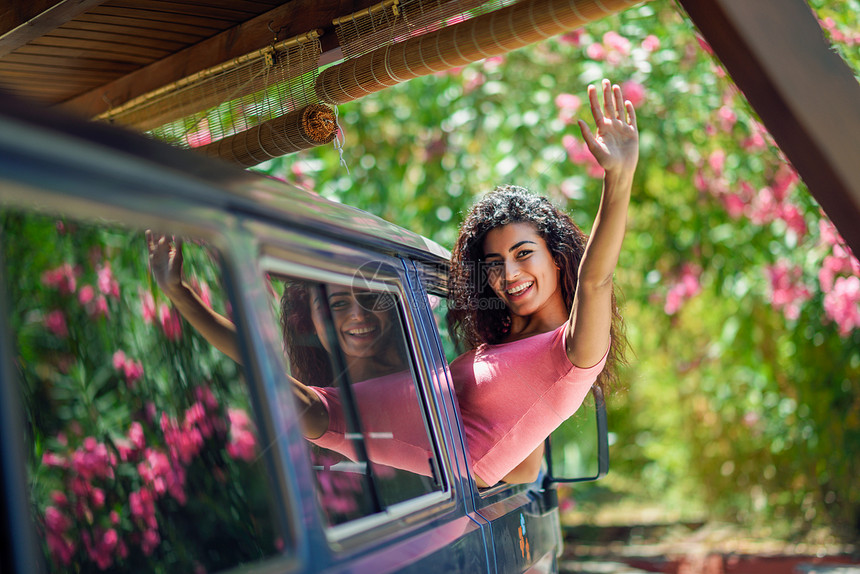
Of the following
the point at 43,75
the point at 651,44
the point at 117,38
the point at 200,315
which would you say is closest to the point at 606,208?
the point at 200,315

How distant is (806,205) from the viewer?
495 cm

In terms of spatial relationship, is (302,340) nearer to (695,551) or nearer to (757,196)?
(757,196)

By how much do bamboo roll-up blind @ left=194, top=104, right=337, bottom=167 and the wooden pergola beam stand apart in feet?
4.08

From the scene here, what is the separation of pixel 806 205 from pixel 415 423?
4.01 metres

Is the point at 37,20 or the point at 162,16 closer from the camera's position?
the point at 37,20

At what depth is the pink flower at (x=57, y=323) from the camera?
1.90 metres

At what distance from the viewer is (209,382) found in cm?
168

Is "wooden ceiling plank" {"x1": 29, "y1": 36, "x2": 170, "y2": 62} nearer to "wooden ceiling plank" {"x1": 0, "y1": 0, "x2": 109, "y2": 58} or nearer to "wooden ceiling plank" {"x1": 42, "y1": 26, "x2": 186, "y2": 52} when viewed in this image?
"wooden ceiling plank" {"x1": 42, "y1": 26, "x2": 186, "y2": 52}

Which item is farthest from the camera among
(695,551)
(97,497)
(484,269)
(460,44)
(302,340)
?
(695,551)

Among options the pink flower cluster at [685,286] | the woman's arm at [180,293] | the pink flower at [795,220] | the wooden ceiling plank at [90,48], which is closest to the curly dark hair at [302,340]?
the woman's arm at [180,293]

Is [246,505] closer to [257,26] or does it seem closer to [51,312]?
[51,312]

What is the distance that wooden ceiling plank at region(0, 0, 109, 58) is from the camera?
7.63ft

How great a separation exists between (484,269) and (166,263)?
1.07 meters

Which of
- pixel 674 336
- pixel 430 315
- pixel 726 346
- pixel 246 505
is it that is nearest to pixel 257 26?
pixel 430 315
